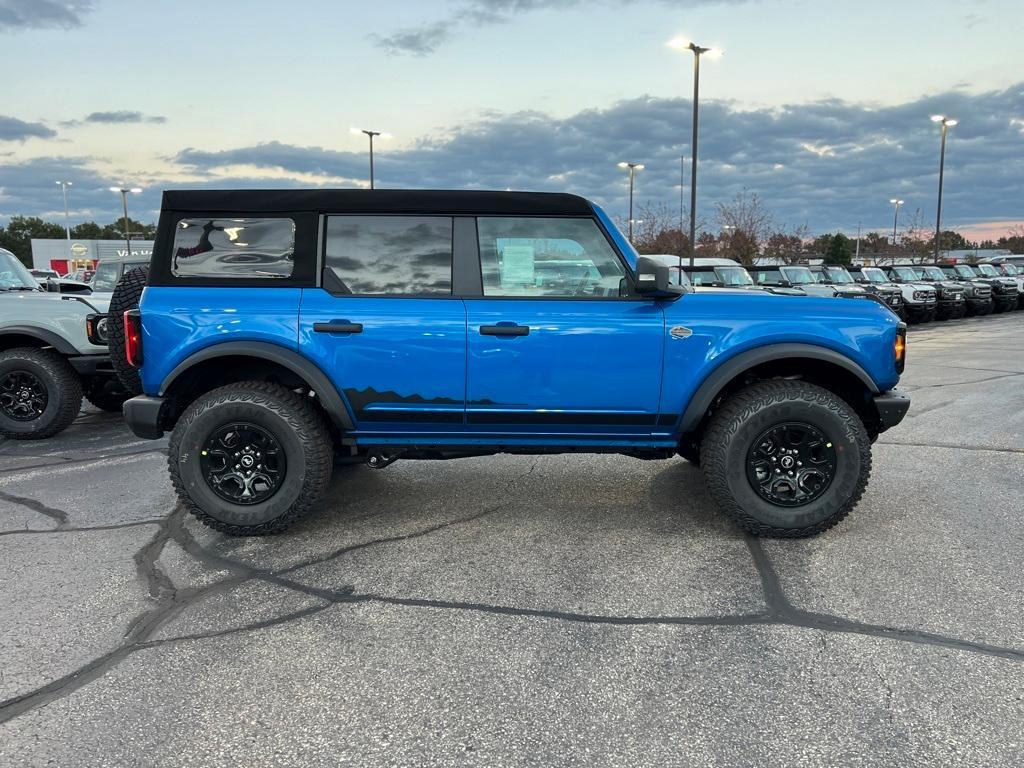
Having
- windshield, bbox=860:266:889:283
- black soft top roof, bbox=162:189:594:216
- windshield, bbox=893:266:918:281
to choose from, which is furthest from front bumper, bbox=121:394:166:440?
windshield, bbox=893:266:918:281

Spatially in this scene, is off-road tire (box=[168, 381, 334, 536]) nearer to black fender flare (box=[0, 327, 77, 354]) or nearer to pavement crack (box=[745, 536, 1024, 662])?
pavement crack (box=[745, 536, 1024, 662])

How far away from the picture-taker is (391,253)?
13.5 ft

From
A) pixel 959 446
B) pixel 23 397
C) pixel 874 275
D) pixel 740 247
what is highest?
pixel 740 247

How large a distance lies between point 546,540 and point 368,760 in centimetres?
199

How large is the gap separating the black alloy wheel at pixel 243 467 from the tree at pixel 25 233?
4794 inches

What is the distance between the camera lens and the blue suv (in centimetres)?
397

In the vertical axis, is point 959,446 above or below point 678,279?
below

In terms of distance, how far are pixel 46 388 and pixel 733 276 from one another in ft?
43.9

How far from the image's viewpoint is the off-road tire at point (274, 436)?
400 cm

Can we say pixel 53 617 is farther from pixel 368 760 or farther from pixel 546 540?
pixel 546 540

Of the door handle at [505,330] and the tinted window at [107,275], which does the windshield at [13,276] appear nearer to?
the tinted window at [107,275]

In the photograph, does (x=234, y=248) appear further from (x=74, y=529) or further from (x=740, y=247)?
(x=740, y=247)

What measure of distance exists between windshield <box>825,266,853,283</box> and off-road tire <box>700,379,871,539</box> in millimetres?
16828

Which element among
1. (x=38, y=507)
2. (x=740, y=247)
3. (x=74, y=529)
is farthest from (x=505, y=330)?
(x=740, y=247)
